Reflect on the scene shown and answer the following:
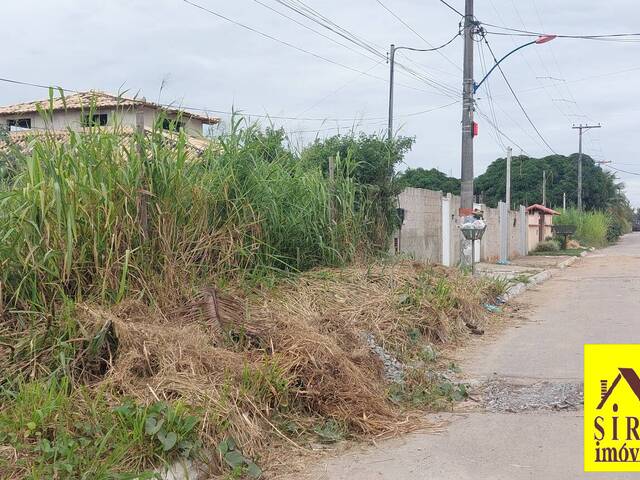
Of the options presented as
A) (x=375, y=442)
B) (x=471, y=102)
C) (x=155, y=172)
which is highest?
(x=471, y=102)

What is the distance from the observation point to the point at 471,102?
1577cm

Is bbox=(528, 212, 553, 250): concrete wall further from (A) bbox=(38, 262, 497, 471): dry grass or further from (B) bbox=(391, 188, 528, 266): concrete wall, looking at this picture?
(A) bbox=(38, 262, 497, 471): dry grass

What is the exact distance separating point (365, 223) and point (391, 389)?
14.1ft

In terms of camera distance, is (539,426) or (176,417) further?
(539,426)

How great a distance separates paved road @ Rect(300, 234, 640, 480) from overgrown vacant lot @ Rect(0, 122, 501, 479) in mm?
437

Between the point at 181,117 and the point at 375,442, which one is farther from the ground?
the point at 181,117

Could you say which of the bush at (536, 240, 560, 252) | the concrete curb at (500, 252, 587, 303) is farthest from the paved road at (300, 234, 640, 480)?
the bush at (536, 240, 560, 252)

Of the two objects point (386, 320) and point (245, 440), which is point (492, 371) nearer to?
point (386, 320)

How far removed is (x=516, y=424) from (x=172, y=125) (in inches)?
174

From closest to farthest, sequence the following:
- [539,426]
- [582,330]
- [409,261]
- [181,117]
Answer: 1. [539,426]
2. [181,117]
3. [582,330]
4. [409,261]

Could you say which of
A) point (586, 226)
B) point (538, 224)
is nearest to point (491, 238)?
point (538, 224)

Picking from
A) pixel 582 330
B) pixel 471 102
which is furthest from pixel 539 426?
pixel 471 102

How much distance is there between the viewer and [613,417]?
481cm

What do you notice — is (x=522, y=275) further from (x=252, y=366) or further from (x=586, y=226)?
(x=586, y=226)
